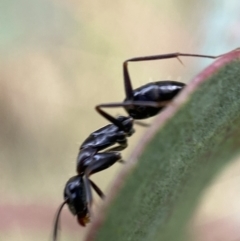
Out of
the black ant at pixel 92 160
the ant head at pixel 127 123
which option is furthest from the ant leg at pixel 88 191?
the ant head at pixel 127 123

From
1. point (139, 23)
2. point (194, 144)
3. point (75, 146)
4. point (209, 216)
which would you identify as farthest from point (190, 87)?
point (139, 23)

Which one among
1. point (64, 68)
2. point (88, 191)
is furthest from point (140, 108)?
point (64, 68)

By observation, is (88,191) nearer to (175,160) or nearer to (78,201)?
(78,201)

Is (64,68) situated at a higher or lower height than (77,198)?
higher

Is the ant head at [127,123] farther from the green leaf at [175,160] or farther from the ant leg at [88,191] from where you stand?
the green leaf at [175,160]

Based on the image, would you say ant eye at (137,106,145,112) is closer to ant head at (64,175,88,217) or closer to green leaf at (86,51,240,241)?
ant head at (64,175,88,217)
